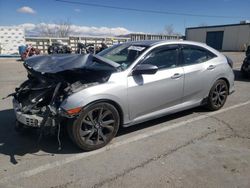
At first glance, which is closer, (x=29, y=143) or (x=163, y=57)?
(x=29, y=143)

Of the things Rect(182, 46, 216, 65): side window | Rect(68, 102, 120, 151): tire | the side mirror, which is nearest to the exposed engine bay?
Rect(68, 102, 120, 151): tire

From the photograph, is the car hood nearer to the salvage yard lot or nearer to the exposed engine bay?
the exposed engine bay

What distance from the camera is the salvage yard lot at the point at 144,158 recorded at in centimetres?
285

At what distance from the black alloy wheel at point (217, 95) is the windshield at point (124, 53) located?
1.96m

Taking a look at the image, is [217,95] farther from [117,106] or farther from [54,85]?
[54,85]

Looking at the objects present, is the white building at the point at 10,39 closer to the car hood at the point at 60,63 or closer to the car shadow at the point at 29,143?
the car shadow at the point at 29,143

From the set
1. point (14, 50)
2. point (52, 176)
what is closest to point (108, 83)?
point (52, 176)

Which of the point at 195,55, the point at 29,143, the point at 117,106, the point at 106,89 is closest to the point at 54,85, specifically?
the point at 106,89

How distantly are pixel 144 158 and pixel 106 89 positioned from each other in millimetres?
1120

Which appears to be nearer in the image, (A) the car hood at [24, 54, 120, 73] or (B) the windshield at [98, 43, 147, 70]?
(A) the car hood at [24, 54, 120, 73]

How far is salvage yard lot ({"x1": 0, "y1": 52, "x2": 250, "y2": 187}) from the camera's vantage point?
2.85 meters

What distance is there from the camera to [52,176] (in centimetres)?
293

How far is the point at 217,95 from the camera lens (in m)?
5.21

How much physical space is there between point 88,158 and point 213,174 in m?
1.68
